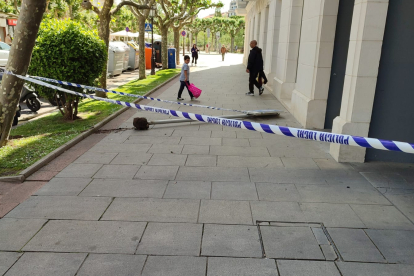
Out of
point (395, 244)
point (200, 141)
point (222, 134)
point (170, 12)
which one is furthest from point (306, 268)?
point (170, 12)

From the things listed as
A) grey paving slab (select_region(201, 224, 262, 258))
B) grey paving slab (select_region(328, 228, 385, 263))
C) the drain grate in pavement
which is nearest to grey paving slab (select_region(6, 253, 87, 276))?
grey paving slab (select_region(201, 224, 262, 258))

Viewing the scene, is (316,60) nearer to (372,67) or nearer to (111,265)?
(372,67)

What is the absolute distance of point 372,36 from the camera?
501cm

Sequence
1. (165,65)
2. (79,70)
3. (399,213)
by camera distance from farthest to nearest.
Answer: (165,65)
(79,70)
(399,213)

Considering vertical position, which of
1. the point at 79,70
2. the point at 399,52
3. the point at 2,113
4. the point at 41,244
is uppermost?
the point at 399,52

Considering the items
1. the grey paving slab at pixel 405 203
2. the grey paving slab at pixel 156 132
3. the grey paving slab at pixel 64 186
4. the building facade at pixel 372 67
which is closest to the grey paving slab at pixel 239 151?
the building facade at pixel 372 67

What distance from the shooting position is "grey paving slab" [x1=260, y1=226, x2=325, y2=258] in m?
3.10

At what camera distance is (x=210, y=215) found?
3809 millimetres

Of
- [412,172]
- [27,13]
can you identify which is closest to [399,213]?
[412,172]

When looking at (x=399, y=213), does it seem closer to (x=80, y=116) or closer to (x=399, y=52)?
(x=399, y=52)

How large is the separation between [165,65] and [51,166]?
63.9 feet

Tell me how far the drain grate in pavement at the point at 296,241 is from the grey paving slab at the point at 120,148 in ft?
10.2

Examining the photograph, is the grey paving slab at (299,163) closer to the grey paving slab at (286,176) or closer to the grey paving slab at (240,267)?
the grey paving slab at (286,176)

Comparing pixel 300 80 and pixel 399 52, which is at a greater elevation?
pixel 399 52
